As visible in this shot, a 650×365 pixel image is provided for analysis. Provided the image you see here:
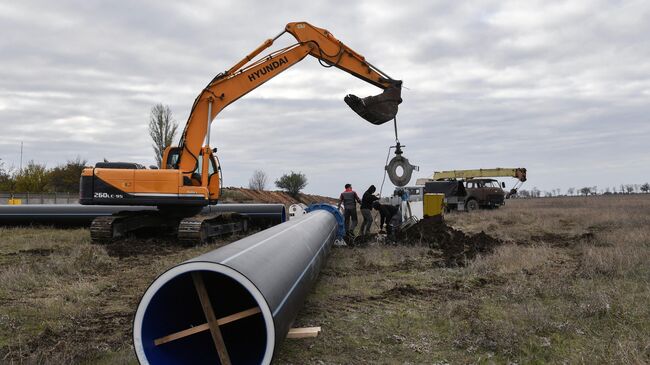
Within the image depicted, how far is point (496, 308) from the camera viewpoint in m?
5.62

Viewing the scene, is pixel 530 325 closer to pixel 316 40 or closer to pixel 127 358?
pixel 127 358

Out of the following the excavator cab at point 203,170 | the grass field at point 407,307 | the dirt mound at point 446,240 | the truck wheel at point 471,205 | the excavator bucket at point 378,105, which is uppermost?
the excavator bucket at point 378,105

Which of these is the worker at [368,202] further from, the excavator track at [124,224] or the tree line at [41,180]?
the tree line at [41,180]

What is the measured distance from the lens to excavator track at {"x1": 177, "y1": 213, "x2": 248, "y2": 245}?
35.6 ft

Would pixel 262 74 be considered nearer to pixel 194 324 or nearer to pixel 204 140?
pixel 204 140

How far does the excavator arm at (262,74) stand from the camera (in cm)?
1152

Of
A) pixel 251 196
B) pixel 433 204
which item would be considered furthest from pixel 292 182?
pixel 433 204

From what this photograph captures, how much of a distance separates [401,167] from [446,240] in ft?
6.71

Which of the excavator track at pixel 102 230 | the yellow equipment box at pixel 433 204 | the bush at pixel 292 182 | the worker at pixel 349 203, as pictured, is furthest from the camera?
the bush at pixel 292 182

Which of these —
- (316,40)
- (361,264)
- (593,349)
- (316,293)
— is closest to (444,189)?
(316,40)

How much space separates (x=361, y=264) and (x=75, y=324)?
4757mm

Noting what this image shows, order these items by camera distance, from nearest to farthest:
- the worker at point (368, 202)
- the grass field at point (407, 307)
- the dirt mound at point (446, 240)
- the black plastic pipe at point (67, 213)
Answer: the grass field at point (407, 307) → the dirt mound at point (446, 240) → the worker at point (368, 202) → the black plastic pipe at point (67, 213)

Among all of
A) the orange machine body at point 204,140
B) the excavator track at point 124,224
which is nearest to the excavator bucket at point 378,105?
the orange machine body at point 204,140

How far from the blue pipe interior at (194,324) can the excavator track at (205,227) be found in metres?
6.54
